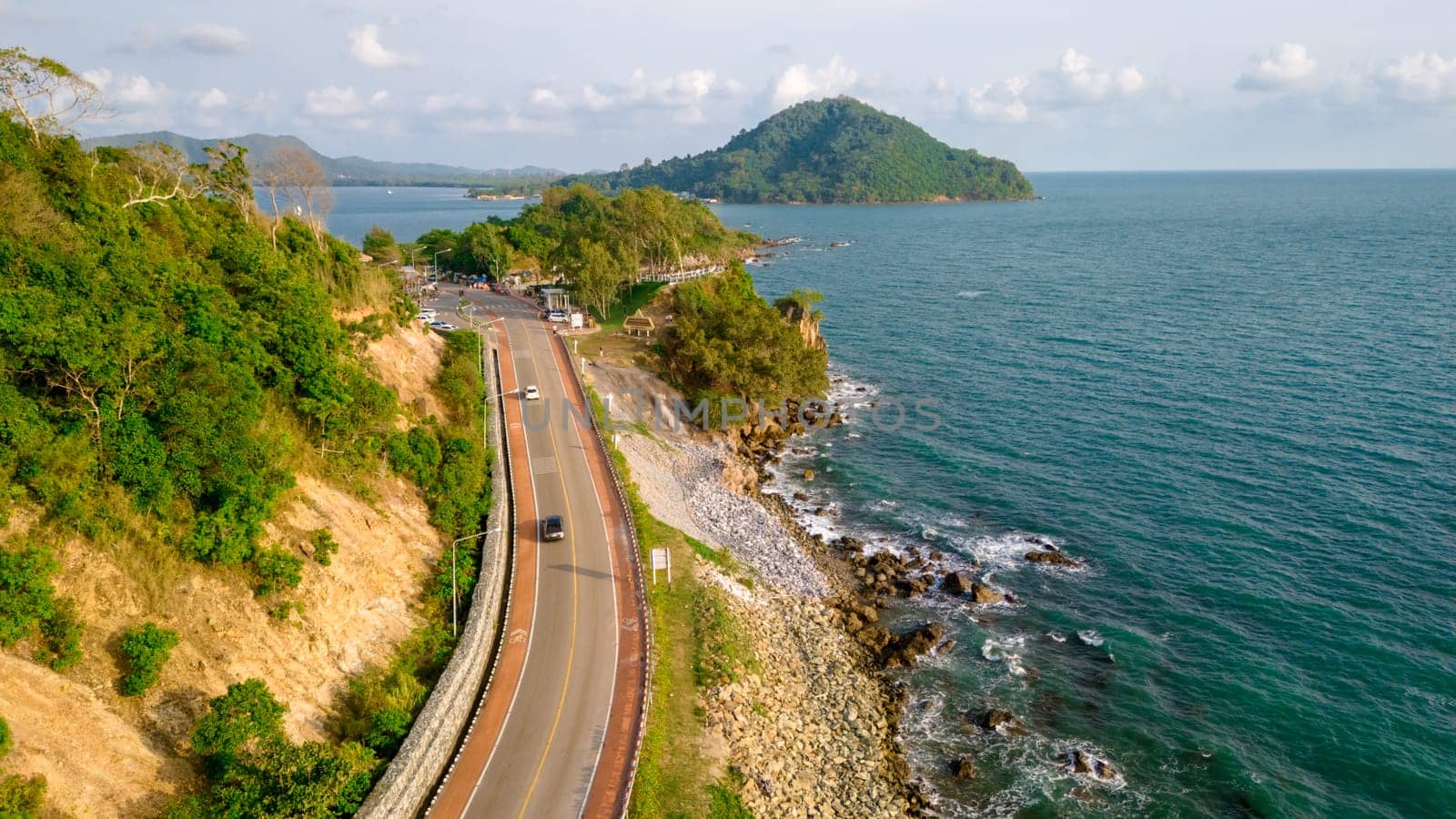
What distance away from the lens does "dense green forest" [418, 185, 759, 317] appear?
89.3m

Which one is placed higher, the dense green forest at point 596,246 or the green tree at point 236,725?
the dense green forest at point 596,246

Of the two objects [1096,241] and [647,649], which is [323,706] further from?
[1096,241]

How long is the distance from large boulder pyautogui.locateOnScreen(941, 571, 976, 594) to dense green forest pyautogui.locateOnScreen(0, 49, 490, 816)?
30.5m

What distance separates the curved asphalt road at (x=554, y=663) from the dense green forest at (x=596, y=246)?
114 ft

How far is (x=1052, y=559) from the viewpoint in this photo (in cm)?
5225

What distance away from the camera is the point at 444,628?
37219 mm

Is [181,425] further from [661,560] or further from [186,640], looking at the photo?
[661,560]

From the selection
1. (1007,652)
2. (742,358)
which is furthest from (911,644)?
(742,358)

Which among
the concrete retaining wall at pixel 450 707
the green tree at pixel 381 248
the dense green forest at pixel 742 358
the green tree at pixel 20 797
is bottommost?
the concrete retaining wall at pixel 450 707

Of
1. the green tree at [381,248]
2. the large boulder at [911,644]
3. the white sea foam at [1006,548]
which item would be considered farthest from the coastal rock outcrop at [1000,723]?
the green tree at [381,248]

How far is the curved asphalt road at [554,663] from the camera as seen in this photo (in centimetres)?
2903

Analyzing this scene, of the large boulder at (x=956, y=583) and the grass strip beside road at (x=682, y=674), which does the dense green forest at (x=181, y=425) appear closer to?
the grass strip beside road at (x=682, y=674)

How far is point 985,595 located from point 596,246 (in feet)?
202

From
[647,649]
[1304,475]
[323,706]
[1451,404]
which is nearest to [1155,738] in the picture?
[647,649]
